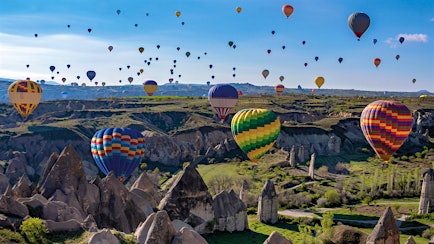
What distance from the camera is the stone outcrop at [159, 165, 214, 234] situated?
39000 mm

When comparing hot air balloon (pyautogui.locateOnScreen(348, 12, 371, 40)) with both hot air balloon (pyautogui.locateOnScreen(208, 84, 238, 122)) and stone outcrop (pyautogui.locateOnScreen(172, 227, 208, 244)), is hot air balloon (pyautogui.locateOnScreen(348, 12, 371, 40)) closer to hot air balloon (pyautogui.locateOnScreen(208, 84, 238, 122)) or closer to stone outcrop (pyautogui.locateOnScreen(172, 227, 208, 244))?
hot air balloon (pyautogui.locateOnScreen(208, 84, 238, 122))

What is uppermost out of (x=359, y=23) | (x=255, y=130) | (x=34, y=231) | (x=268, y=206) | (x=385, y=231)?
(x=359, y=23)

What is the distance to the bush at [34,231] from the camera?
71.9ft

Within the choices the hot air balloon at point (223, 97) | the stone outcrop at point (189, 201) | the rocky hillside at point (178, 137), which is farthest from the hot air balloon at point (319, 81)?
the stone outcrop at point (189, 201)

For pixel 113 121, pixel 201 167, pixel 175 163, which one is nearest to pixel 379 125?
pixel 201 167

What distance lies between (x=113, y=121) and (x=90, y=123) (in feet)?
23.3

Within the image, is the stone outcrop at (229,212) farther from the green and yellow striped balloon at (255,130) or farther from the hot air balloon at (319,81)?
the hot air balloon at (319,81)

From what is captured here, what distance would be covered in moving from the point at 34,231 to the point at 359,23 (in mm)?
57132

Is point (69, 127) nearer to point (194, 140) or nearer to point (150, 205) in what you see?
point (194, 140)

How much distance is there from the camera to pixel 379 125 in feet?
196

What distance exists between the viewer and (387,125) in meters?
59.3

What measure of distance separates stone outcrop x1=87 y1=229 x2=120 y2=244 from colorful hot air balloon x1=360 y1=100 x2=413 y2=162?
1782 inches

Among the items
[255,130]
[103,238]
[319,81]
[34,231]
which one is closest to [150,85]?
[319,81]

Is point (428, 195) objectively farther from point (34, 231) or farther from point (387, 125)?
point (34, 231)
